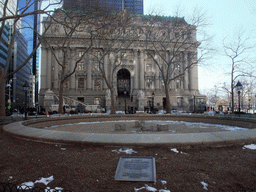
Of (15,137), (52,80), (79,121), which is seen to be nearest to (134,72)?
(52,80)

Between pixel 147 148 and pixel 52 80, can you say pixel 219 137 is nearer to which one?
pixel 147 148

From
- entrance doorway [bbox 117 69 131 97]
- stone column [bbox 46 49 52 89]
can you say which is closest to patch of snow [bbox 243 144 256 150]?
stone column [bbox 46 49 52 89]

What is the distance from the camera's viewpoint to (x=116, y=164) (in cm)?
373

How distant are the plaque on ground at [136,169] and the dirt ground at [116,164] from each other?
0.38 feet

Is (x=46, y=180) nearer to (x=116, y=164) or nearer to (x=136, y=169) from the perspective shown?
(x=116, y=164)

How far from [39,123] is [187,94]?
148ft

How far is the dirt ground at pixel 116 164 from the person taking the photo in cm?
288

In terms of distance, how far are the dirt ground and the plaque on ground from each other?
116 millimetres

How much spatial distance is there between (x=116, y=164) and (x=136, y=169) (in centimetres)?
Answer: 50

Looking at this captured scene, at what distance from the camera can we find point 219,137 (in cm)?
505

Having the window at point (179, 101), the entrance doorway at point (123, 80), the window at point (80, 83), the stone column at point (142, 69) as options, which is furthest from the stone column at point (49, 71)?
the window at point (179, 101)

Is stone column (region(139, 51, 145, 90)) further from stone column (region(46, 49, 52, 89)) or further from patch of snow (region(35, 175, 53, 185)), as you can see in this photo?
patch of snow (region(35, 175, 53, 185))

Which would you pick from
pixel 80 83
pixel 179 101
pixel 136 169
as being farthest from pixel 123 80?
pixel 136 169

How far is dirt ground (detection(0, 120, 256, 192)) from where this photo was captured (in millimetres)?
2885
